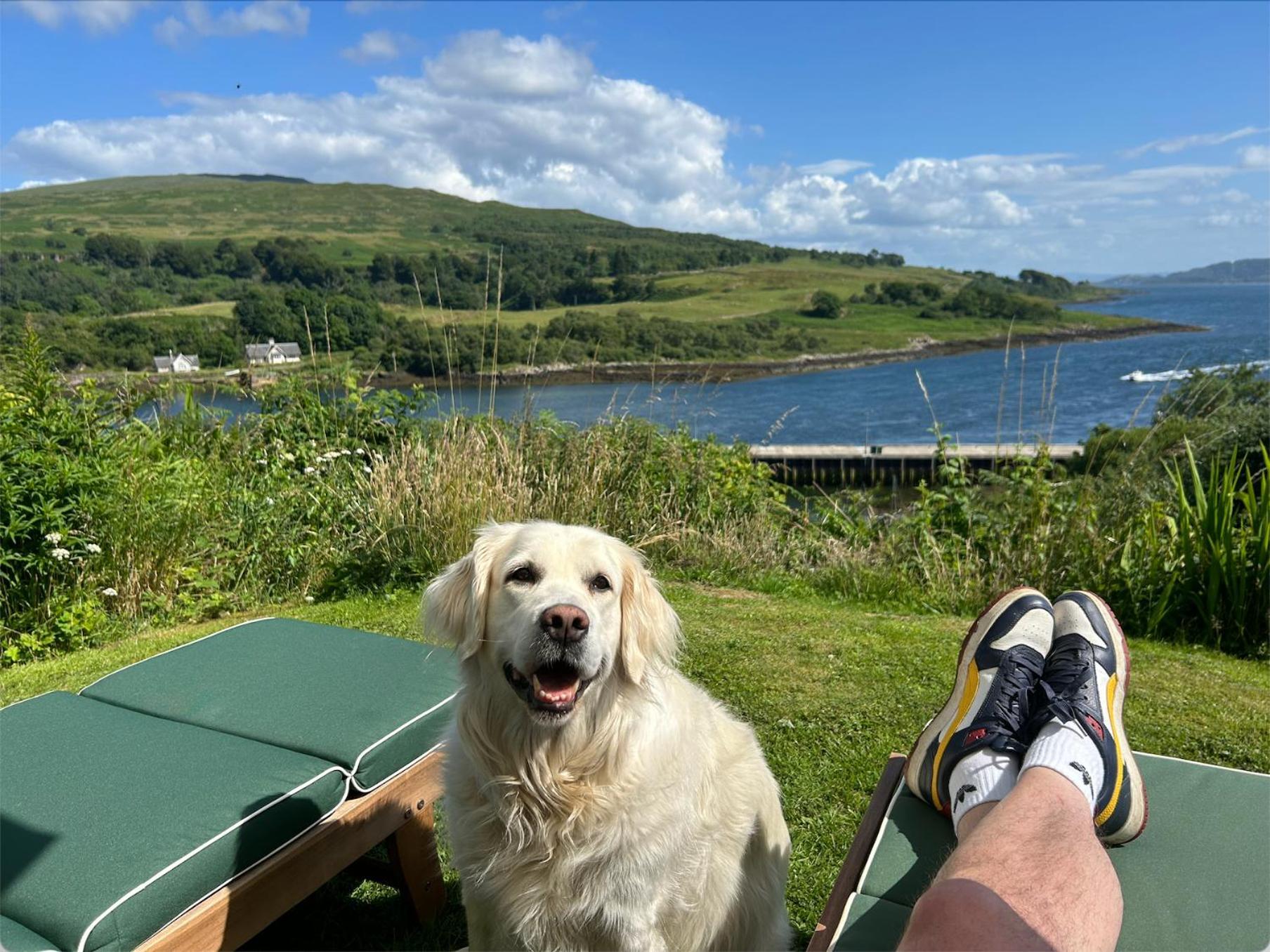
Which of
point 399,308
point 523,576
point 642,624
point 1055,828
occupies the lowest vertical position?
point 1055,828

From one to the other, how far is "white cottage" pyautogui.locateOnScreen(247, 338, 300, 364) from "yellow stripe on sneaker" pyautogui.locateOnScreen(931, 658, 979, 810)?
Result: 7.35 meters

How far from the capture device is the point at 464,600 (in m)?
2.28

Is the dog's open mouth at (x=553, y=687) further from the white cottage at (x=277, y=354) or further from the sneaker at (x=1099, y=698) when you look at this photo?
the white cottage at (x=277, y=354)

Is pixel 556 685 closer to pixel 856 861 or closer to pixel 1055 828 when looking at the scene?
pixel 856 861

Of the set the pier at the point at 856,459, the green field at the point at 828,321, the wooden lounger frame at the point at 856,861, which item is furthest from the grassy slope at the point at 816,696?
the green field at the point at 828,321

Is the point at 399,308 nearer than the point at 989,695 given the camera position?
No

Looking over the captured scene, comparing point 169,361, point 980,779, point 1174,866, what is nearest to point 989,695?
point 980,779

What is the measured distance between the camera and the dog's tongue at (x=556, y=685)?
205 centimetres

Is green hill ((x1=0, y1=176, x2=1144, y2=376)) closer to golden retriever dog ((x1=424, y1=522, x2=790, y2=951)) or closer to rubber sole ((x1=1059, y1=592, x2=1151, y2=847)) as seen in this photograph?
golden retriever dog ((x1=424, y1=522, x2=790, y2=951))

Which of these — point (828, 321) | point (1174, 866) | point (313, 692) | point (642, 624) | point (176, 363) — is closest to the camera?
point (1174, 866)

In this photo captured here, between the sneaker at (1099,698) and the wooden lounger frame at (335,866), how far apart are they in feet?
6.55

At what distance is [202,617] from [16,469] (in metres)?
1.53

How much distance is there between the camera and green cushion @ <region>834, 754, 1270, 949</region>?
191cm

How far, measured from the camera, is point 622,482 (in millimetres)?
7031
